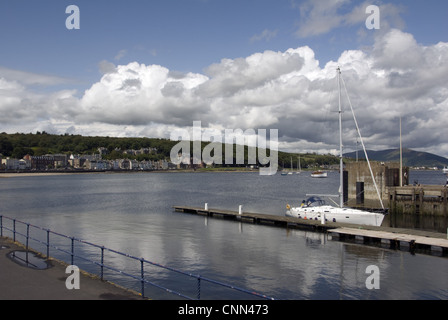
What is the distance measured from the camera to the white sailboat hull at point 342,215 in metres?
40.9

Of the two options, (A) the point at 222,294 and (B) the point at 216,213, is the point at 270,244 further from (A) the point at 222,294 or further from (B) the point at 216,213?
(B) the point at 216,213

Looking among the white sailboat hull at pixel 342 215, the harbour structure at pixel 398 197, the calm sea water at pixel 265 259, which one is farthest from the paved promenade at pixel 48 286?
the harbour structure at pixel 398 197

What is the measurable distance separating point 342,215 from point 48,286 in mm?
35048

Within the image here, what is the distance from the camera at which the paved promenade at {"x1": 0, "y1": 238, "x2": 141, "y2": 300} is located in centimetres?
1347

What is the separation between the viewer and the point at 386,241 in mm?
33125

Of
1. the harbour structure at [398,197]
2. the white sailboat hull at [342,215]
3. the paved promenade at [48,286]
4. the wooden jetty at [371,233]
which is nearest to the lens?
the paved promenade at [48,286]

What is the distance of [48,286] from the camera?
14.7 metres

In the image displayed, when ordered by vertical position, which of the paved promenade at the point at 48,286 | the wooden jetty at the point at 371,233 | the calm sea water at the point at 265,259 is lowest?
Result: the calm sea water at the point at 265,259

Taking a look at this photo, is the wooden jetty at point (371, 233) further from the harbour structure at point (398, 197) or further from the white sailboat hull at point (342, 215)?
the harbour structure at point (398, 197)

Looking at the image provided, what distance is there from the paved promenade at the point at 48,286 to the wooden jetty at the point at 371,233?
26.1 meters

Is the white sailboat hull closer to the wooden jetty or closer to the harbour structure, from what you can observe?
the wooden jetty

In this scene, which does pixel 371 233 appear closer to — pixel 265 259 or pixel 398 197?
pixel 265 259
